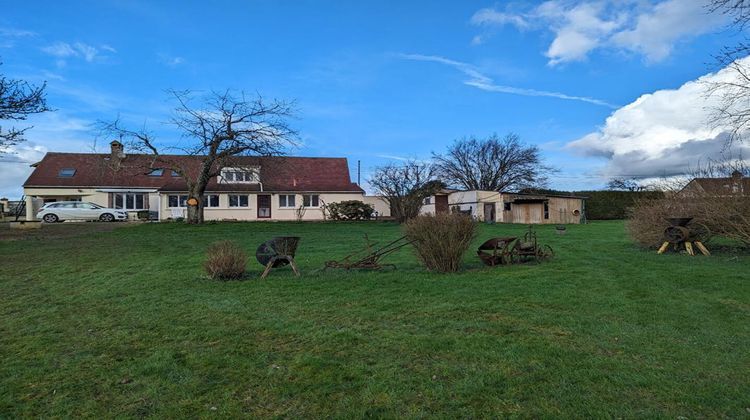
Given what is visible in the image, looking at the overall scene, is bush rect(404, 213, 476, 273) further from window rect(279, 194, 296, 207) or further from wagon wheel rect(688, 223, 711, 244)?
window rect(279, 194, 296, 207)

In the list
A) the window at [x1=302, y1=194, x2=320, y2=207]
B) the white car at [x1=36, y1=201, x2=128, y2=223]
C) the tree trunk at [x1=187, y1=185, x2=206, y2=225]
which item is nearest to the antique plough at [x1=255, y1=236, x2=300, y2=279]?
the tree trunk at [x1=187, y1=185, x2=206, y2=225]

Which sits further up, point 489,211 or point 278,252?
point 489,211

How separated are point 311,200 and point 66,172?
1963 centimetres

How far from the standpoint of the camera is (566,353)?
187 inches

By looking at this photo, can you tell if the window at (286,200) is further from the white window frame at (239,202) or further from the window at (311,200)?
the white window frame at (239,202)

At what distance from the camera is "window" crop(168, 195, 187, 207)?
37125mm

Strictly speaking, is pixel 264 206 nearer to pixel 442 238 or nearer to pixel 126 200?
pixel 126 200

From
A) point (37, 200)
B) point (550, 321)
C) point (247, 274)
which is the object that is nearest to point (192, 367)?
point (550, 321)

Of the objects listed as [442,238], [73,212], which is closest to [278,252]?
[442,238]

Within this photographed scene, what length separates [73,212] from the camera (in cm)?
3238

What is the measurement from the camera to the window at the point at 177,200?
37.1 metres

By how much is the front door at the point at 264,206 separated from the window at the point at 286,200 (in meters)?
0.93

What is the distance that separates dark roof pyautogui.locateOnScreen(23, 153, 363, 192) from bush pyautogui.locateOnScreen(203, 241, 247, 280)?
1081 inches

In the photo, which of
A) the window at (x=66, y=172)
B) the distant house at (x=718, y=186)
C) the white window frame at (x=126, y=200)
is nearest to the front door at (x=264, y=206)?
the white window frame at (x=126, y=200)
